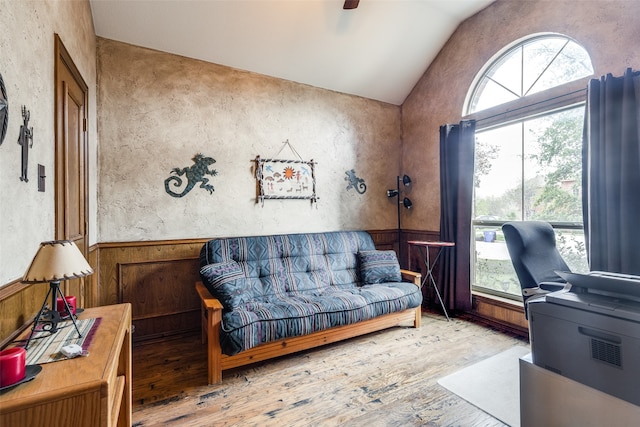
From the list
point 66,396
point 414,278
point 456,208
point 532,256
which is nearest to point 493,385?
point 532,256

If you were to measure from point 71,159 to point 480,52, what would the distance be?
395cm

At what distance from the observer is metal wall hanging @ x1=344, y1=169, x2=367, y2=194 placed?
3.94 m

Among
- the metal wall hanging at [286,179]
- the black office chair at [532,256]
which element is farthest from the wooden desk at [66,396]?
the metal wall hanging at [286,179]

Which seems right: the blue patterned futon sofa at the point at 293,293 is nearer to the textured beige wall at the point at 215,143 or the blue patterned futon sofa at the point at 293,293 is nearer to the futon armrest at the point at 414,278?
the futon armrest at the point at 414,278

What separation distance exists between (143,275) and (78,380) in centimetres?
222

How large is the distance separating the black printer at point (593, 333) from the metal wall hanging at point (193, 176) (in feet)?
9.30

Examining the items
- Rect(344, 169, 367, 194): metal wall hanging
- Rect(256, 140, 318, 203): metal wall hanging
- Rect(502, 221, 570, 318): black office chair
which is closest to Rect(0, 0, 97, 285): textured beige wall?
Rect(256, 140, 318, 203): metal wall hanging

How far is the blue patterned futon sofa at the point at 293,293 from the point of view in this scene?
221cm

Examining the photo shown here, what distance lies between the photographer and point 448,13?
3393 millimetres

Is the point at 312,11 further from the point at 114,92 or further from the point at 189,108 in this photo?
the point at 114,92

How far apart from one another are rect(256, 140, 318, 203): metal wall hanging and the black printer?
2546mm

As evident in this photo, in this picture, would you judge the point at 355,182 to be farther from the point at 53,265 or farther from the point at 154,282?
the point at 53,265

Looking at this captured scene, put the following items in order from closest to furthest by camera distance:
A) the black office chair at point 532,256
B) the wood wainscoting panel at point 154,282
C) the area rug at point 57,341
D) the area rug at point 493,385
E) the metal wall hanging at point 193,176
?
the area rug at point 57,341 < the area rug at point 493,385 < the black office chair at point 532,256 < the wood wainscoting panel at point 154,282 < the metal wall hanging at point 193,176

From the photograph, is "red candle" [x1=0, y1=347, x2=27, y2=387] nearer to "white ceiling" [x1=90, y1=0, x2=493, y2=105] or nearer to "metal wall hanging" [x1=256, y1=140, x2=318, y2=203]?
"metal wall hanging" [x1=256, y1=140, x2=318, y2=203]
